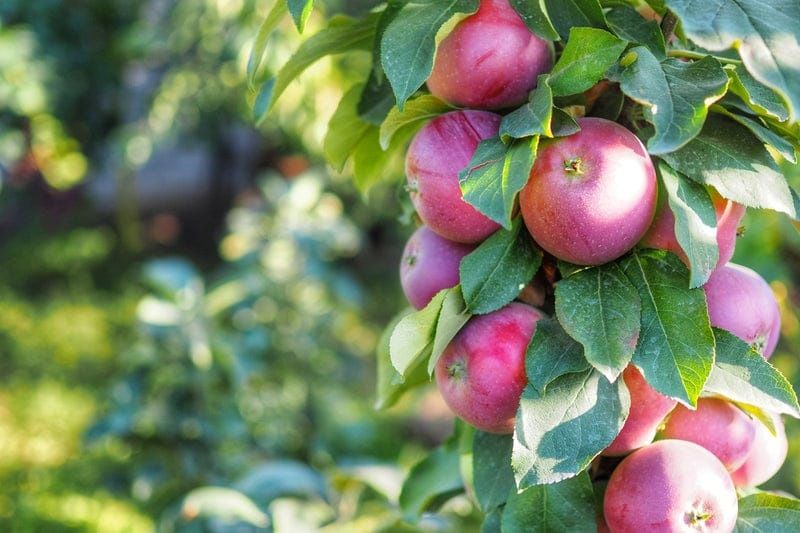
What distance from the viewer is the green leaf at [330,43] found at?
2.11 feet

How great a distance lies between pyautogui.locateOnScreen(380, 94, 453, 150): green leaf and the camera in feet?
1.89

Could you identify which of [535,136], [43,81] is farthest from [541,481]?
[43,81]

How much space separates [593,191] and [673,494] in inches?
7.9

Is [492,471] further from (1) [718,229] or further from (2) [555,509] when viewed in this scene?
(1) [718,229]

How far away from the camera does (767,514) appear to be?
0.56 metres

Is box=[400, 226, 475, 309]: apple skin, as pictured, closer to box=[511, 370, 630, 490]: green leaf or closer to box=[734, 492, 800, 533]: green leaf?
box=[511, 370, 630, 490]: green leaf

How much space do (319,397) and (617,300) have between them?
73.2 inches

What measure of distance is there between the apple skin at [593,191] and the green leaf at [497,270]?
3cm

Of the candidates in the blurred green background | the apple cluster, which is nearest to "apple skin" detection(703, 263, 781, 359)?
the apple cluster

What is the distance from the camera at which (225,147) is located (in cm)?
Answer: 444

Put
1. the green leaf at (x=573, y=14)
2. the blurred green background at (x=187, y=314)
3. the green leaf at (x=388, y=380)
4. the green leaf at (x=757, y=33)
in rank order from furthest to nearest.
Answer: the blurred green background at (x=187, y=314), the green leaf at (x=388, y=380), the green leaf at (x=573, y=14), the green leaf at (x=757, y=33)

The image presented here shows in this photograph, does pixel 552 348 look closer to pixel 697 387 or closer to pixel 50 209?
pixel 697 387

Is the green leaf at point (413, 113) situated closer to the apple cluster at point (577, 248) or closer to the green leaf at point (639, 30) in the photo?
the apple cluster at point (577, 248)

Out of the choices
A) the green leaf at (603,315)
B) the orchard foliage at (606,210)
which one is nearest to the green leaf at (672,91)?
the orchard foliage at (606,210)
